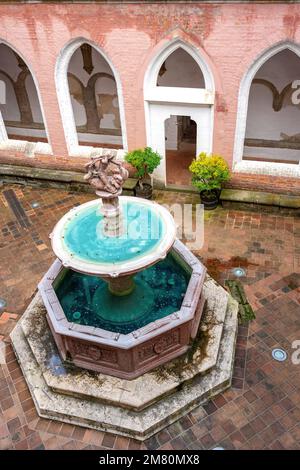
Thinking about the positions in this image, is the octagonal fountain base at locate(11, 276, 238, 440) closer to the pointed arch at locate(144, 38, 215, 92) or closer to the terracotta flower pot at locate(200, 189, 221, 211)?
the terracotta flower pot at locate(200, 189, 221, 211)

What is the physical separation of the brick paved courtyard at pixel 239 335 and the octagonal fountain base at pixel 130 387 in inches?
8.1

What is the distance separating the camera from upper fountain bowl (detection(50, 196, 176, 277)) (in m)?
6.08

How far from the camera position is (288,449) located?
18.8 ft

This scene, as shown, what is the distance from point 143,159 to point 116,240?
13.6 ft

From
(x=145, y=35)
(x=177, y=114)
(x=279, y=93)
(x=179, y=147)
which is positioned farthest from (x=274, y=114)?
(x=145, y=35)

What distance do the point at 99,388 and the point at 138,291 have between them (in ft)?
6.32

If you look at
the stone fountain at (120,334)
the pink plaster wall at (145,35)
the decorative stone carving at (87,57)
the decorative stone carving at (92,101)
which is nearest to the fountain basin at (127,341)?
the stone fountain at (120,334)

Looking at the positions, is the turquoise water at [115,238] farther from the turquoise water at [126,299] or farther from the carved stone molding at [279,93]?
the carved stone molding at [279,93]

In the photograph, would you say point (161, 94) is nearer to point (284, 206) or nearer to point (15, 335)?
point (284, 206)

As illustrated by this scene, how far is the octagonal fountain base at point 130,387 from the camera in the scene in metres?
6.03

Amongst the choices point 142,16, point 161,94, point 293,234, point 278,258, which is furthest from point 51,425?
point 142,16

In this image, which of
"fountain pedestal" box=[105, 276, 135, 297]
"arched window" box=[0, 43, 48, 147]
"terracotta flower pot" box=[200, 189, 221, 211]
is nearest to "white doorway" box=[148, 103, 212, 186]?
"terracotta flower pot" box=[200, 189, 221, 211]

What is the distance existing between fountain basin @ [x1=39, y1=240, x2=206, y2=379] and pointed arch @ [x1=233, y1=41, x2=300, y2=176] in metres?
4.65

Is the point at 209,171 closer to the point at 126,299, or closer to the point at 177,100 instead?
the point at 177,100
